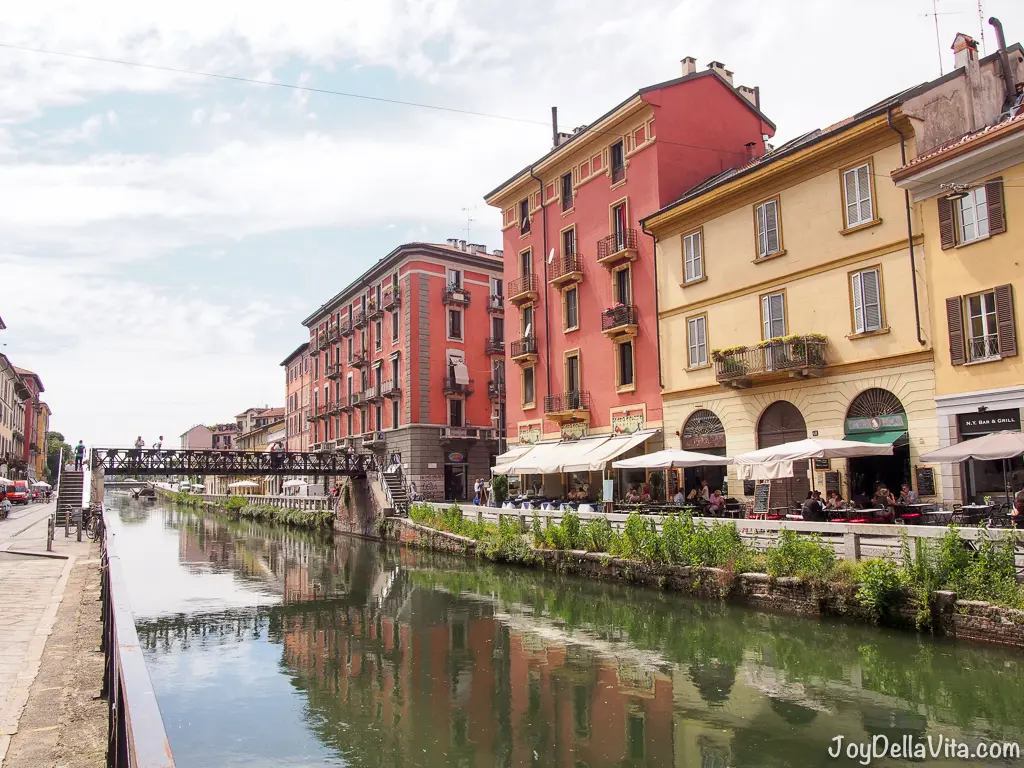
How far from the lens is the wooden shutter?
18453mm

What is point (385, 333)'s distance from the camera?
4800cm

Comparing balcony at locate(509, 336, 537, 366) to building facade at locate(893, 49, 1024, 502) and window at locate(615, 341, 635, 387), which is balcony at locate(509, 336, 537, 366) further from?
building facade at locate(893, 49, 1024, 502)

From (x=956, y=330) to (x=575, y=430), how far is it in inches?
606

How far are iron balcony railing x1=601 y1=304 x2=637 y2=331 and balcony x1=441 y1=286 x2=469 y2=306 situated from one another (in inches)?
672

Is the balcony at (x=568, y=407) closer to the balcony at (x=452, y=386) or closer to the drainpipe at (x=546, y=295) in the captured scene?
the drainpipe at (x=546, y=295)

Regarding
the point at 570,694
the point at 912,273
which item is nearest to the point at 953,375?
the point at 912,273

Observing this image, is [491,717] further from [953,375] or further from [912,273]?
[912,273]

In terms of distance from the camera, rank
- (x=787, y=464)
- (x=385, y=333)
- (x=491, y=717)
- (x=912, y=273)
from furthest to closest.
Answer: (x=385, y=333) < (x=912, y=273) < (x=787, y=464) < (x=491, y=717)

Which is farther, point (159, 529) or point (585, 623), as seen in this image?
point (159, 529)

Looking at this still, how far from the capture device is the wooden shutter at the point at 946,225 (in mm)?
18453

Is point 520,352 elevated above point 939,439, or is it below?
above

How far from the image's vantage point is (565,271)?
31844 millimetres

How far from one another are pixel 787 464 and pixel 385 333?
109ft

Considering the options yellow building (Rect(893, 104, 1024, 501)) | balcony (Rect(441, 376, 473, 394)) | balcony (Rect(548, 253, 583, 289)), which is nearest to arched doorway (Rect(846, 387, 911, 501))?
yellow building (Rect(893, 104, 1024, 501))
